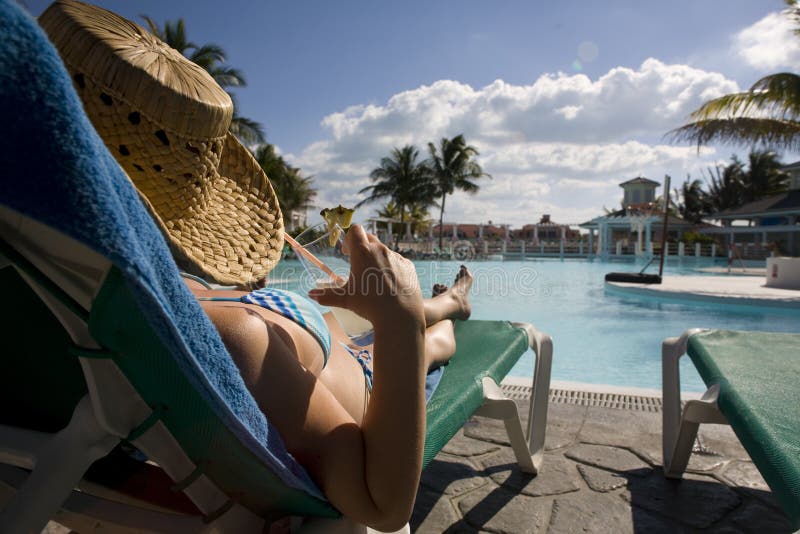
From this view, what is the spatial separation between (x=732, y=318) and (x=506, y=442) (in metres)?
6.99

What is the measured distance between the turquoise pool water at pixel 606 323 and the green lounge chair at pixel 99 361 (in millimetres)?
2668

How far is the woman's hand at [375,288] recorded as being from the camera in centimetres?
78

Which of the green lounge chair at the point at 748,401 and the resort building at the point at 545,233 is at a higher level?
the resort building at the point at 545,233

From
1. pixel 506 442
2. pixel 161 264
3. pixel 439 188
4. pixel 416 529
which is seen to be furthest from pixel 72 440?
pixel 439 188

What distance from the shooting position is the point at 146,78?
787mm

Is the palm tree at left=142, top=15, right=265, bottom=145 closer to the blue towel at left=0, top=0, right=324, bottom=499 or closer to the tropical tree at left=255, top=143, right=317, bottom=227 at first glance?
the tropical tree at left=255, top=143, right=317, bottom=227

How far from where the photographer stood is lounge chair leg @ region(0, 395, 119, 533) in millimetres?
546

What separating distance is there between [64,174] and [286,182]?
28816 mm

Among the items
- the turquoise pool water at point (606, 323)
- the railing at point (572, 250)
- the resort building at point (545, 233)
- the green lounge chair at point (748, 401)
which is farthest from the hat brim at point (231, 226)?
the resort building at point (545, 233)

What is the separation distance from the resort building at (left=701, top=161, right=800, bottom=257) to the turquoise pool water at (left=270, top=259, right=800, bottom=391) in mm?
16284

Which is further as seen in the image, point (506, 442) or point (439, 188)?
point (439, 188)

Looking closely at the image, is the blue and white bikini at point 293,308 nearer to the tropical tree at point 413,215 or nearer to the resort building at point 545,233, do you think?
the tropical tree at point 413,215

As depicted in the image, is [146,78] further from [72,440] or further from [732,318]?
[732,318]

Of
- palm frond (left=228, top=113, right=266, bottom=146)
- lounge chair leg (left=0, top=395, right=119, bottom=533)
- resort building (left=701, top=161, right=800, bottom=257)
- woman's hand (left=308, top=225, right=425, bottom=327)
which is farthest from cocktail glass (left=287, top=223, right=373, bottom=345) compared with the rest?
resort building (left=701, top=161, right=800, bottom=257)
